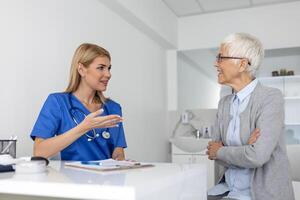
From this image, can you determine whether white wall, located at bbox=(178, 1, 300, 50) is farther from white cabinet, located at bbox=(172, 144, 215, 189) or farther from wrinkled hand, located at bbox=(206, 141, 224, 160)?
wrinkled hand, located at bbox=(206, 141, 224, 160)

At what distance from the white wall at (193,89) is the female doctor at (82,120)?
10.8 feet

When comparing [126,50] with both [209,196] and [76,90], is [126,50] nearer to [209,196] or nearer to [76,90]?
[76,90]

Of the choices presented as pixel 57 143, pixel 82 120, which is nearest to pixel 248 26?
pixel 82 120

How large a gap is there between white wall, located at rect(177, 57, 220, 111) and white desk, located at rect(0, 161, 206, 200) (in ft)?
13.5

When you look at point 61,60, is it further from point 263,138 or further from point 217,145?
point 263,138

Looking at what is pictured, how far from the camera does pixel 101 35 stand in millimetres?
2926

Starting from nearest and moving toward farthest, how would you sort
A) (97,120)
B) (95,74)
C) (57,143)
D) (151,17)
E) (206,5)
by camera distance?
(97,120), (57,143), (95,74), (151,17), (206,5)

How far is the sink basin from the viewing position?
12.6ft

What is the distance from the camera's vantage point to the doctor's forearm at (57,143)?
131cm

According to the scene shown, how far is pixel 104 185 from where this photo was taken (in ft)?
2.26

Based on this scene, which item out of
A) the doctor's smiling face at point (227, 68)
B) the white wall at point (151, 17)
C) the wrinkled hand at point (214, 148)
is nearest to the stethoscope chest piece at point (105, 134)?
the wrinkled hand at point (214, 148)

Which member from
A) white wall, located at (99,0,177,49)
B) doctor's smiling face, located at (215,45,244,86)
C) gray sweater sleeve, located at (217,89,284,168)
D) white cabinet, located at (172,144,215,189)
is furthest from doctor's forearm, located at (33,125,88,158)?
white cabinet, located at (172,144,215,189)

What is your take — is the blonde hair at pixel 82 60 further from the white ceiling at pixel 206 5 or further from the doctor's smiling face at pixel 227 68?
the white ceiling at pixel 206 5

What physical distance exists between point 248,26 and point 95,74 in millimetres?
3080
